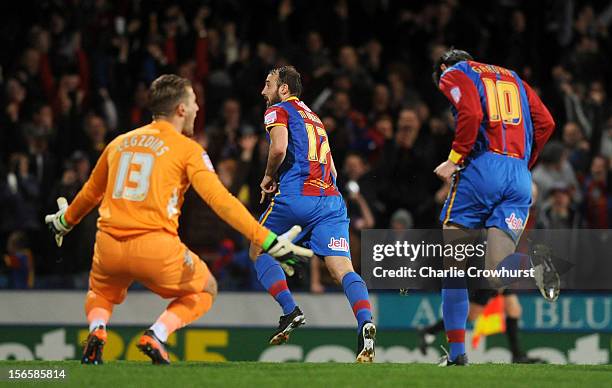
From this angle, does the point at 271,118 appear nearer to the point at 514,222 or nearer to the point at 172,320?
the point at 514,222

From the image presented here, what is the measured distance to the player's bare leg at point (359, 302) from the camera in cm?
867

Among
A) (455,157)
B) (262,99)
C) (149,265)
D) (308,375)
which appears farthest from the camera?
(262,99)

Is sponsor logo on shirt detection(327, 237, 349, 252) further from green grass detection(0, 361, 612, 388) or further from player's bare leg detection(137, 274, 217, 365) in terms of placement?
player's bare leg detection(137, 274, 217, 365)

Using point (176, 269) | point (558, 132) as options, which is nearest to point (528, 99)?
point (176, 269)

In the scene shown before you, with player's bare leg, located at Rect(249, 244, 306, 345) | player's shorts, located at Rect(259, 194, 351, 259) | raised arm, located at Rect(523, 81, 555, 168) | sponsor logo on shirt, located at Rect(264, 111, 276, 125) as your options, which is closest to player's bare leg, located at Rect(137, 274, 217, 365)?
player's bare leg, located at Rect(249, 244, 306, 345)

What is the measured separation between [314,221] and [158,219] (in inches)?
81.5

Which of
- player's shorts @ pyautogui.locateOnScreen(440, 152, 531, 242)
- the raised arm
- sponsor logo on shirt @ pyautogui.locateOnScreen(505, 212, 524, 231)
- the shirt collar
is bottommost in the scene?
sponsor logo on shirt @ pyautogui.locateOnScreen(505, 212, 524, 231)

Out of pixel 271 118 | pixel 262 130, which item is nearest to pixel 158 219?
pixel 271 118

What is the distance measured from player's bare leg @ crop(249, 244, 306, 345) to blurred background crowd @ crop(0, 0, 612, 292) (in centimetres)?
342

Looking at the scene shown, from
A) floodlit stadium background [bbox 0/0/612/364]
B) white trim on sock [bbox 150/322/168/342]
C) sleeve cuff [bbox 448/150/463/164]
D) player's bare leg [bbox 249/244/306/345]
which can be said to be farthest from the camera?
floodlit stadium background [bbox 0/0/612/364]

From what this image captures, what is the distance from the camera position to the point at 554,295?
29.0ft

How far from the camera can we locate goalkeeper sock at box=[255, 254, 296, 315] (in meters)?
9.08

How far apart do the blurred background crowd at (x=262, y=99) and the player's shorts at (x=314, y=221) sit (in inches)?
136

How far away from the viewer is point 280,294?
30.0 ft
